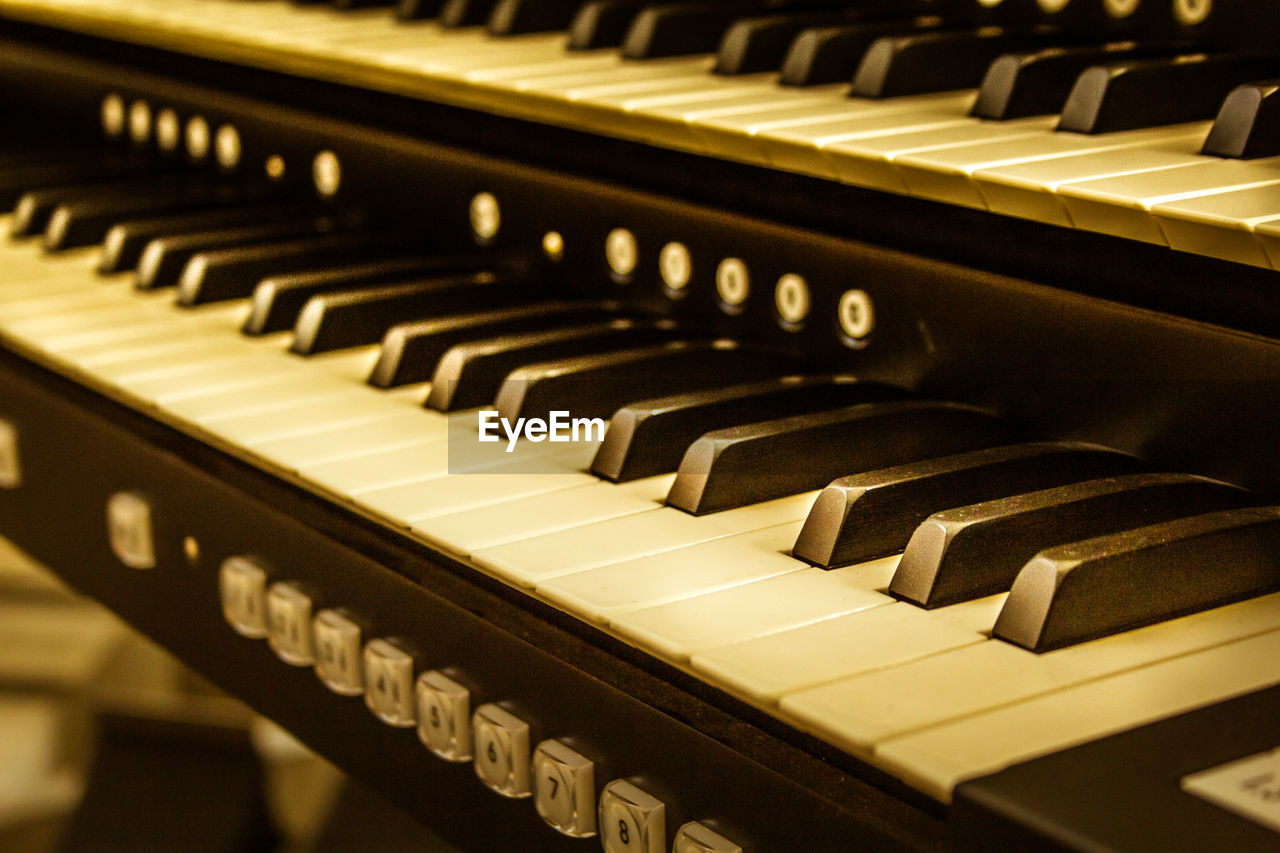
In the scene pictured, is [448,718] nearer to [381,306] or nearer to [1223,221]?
[381,306]

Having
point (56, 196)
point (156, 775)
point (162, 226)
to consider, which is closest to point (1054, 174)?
point (162, 226)

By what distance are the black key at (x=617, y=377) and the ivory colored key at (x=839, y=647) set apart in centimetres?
41

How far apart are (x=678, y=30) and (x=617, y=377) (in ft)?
1.49

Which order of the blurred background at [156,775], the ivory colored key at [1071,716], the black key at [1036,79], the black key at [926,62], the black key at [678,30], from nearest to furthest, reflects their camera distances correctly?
1. the ivory colored key at [1071,716]
2. the black key at [1036,79]
3. the black key at [926,62]
4. the black key at [678,30]
5. the blurred background at [156,775]

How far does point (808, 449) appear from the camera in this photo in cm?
106

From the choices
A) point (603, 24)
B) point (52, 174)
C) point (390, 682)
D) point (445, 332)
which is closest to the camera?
point (390, 682)

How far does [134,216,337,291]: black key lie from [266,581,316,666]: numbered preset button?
0.56 meters

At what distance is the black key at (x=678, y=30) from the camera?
150 cm

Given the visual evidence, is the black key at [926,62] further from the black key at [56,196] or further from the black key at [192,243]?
the black key at [56,196]

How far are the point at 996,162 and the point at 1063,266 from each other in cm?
10

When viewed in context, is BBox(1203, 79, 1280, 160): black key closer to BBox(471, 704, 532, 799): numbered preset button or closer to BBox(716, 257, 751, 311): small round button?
BBox(716, 257, 751, 311): small round button

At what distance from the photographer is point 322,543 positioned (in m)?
1.22

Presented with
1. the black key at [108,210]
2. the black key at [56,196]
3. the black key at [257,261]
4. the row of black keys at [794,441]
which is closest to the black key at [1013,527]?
the row of black keys at [794,441]

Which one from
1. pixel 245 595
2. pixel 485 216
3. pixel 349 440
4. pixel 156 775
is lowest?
pixel 156 775
